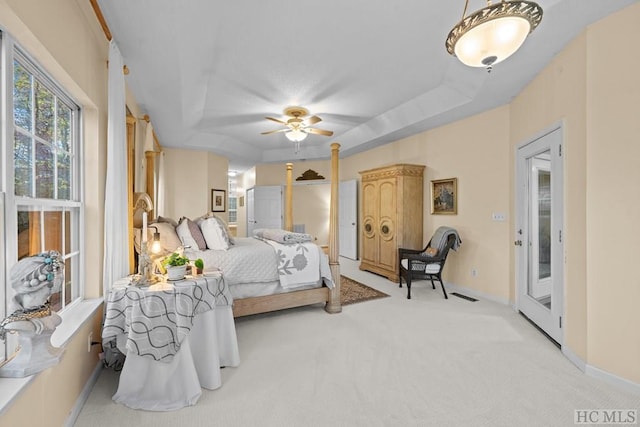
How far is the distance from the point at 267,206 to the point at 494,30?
6.67 metres

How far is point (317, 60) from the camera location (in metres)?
3.04

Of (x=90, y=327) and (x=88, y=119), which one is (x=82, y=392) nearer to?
(x=90, y=327)

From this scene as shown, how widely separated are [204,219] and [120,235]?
1.19m

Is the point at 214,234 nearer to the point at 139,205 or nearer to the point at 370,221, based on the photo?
the point at 139,205

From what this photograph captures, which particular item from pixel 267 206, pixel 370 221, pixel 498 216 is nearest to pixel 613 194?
pixel 498 216

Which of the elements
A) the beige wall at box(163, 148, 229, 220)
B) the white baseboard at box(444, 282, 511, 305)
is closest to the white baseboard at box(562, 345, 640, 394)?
the white baseboard at box(444, 282, 511, 305)

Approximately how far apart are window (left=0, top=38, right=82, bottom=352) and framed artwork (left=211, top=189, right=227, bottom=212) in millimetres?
4418

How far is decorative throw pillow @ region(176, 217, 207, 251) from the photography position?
3.13 meters

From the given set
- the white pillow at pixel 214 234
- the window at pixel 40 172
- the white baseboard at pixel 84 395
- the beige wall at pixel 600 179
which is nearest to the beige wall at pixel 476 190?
the beige wall at pixel 600 179

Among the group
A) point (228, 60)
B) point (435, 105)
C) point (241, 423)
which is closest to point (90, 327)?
point (241, 423)

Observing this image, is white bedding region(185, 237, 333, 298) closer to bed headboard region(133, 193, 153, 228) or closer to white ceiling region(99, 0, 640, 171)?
bed headboard region(133, 193, 153, 228)

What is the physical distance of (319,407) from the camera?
1.81 m

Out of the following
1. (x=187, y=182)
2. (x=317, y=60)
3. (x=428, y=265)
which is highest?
(x=317, y=60)

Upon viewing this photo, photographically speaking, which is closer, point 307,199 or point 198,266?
point 198,266
